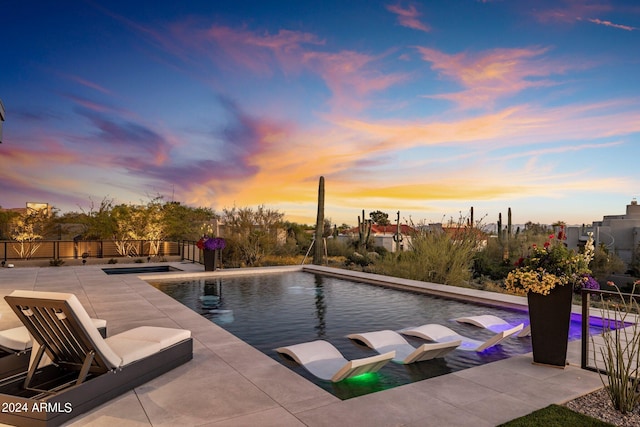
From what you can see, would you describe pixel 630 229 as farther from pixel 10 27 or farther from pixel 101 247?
pixel 10 27

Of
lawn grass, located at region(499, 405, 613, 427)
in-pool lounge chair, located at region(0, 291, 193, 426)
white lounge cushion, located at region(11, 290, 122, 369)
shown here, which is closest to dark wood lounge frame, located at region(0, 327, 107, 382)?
in-pool lounge chair, located at region(0, 291, 193, 426)

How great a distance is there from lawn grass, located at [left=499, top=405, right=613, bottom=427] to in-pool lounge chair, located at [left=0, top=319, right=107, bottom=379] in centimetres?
386

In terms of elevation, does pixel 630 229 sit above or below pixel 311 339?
above

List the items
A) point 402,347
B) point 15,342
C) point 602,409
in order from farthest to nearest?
point 402,347, point 15,342, point 602,409

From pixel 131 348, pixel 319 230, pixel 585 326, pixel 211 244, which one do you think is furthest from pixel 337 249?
pixel 131 348

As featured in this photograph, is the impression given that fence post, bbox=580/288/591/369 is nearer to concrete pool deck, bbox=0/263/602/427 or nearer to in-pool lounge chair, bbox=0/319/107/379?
concrete pool deck, bbox=0/263/602/427

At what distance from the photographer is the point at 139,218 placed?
18281 mm

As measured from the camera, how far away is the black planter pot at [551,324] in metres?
4.11

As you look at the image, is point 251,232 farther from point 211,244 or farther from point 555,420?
point 555,420

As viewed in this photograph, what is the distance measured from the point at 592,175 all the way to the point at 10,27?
65.5 ft

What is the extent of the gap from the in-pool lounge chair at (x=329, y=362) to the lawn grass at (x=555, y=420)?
119 centimetres

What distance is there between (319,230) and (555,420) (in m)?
13.5

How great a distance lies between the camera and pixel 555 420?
2988mm

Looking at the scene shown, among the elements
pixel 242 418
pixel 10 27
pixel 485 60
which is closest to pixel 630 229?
pixel 485 60
